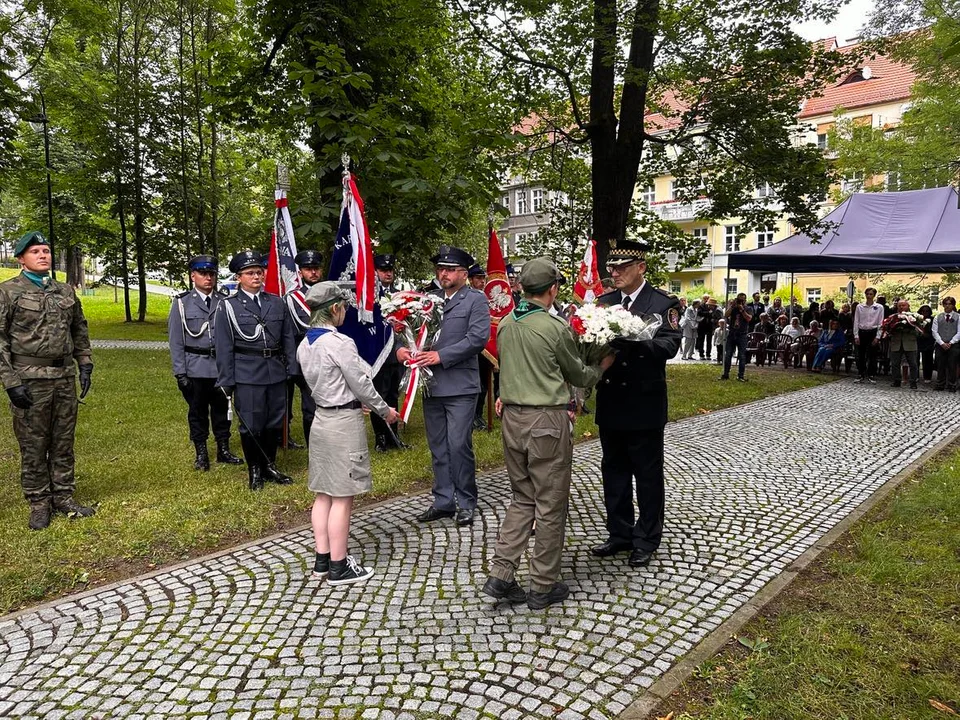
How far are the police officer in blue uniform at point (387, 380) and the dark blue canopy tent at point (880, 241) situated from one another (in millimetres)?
11361

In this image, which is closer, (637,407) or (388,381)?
(637,407)

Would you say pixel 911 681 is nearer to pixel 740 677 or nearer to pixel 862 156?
pixel 740 677

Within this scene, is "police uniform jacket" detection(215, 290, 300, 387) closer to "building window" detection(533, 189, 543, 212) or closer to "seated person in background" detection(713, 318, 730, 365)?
"building window" detection(533, 189, 543, 212)

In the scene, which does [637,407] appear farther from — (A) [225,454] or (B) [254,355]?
(A) [225,454]

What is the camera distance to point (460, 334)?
5.60 meters

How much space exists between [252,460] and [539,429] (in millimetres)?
3818

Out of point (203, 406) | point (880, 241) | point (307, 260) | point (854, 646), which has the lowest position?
point (854, 646)

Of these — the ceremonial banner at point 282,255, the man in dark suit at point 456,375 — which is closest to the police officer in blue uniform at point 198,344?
the ceremonial banner at point 282,255

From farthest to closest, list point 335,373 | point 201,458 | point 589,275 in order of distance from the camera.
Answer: point 589,275 → point 201,458 → point 335,373

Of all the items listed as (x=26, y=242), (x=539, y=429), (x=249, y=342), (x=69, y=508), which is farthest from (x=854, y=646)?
(x=26, y=242)

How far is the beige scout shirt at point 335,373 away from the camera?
4.32 m

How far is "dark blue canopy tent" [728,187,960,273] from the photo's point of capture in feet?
46.4

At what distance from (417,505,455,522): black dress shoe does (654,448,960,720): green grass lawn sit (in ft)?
8.93

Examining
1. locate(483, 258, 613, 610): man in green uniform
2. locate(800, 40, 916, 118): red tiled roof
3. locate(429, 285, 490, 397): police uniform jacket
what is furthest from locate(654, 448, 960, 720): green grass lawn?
locate(800, 40, 916, 118): red tiled roof
